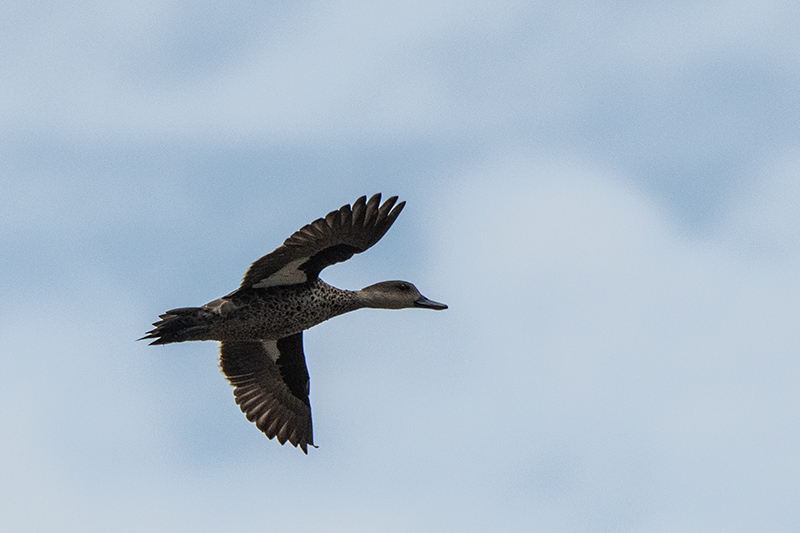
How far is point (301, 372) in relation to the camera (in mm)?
14445

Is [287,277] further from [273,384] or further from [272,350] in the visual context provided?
[273,384]

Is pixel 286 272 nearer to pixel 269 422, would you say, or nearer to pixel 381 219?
pixel 381 219

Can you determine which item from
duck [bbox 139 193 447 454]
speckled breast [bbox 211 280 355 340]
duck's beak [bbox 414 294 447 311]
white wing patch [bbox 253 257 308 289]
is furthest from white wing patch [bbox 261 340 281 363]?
duck's beak [bbox 414 294 447 311]

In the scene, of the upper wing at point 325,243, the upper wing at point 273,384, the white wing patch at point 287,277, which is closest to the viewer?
the upper wing at point 325,243

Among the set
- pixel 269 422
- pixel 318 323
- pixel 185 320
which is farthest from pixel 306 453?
pixel 185 320

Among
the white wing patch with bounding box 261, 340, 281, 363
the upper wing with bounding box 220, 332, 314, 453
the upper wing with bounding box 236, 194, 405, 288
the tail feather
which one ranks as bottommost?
the tail feather

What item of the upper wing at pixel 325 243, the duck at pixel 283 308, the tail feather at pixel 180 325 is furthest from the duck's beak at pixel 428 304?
Result: the tail feather at pixel 180 325

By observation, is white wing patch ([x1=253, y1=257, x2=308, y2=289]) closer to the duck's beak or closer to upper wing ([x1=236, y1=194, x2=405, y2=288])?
upper wing ([x1=236, y1=194, x2=405, y2=288])

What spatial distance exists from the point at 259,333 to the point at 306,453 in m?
2.03

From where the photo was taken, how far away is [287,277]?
12.7m

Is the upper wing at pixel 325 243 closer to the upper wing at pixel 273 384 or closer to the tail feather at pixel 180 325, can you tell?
the tail feather at pixel 180 325

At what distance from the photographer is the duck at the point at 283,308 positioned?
12.3 m

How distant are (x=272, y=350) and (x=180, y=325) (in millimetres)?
2198

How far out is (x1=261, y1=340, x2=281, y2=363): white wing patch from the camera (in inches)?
562
